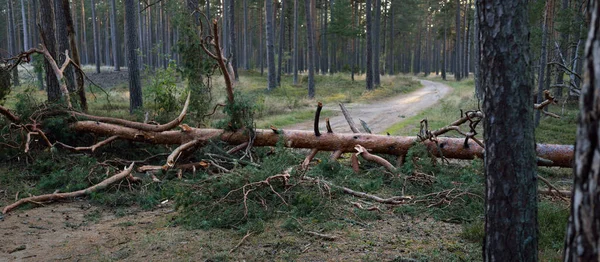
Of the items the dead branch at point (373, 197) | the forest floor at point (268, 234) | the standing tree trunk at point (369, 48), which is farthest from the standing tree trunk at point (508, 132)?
the standing tree trunk at point (369, 48)

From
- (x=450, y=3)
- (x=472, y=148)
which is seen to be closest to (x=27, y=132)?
(x=472, y=148)

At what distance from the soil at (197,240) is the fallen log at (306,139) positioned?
276 centimetres

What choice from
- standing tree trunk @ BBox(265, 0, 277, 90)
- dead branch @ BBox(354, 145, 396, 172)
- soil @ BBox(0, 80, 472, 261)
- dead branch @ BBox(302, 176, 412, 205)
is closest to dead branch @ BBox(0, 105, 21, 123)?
soil @ BBox(0, 80, 472, 261)

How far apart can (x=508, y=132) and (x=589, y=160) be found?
4.48 ft

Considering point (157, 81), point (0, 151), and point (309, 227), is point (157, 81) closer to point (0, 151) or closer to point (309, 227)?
point (0, 151)

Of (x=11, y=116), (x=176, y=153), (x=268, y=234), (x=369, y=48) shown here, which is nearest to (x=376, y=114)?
(x=176, y=153)

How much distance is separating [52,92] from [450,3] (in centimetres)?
4418

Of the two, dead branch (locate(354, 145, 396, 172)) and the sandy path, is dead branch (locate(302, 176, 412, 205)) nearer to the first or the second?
dead branch (locate(354, 145, 396, 172))

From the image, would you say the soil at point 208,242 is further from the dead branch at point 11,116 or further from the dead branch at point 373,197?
the dead branch at point 11,116

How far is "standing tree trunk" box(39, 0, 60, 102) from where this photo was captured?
1141cm

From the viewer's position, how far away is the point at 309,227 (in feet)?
19.0

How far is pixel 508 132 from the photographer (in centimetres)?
327

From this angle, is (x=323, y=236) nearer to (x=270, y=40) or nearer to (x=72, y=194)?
(x=72, y=194)

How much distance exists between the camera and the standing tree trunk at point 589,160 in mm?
1910
